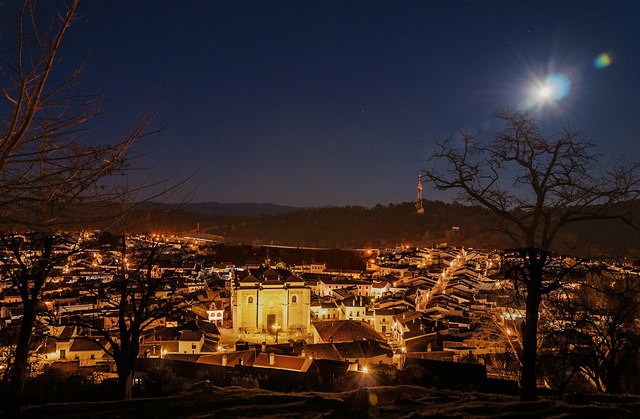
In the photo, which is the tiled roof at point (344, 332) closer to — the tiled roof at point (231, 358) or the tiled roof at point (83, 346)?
the tiled roof at point (231, 358)

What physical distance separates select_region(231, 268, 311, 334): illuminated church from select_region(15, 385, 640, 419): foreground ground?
20.8 m

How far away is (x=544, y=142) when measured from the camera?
19.5 feet

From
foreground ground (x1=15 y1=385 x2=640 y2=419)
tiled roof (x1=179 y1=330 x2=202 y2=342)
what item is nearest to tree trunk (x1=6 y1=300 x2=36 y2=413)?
foreground ground (x1=15 y1=385 x2=640 y2=419)

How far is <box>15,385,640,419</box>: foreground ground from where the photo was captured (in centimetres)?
618

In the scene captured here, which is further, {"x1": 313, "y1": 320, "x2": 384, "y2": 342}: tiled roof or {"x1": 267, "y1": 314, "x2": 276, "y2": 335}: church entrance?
{"x1": 267, "y1": 314, "x2": 276, "y2": 335}: church entrance

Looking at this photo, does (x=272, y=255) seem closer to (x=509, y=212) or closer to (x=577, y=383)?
(x=577, y=383)

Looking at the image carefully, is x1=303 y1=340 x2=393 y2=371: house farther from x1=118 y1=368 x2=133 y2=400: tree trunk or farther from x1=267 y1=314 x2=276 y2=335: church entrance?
x1=118 y1=368 x2=133 y2=400: tree trunk

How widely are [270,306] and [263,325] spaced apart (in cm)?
134

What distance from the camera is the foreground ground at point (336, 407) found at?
6.18 meters

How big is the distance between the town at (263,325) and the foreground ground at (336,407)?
3.32 ft

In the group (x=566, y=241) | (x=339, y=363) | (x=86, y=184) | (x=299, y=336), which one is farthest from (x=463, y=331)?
(x=86, y=184)

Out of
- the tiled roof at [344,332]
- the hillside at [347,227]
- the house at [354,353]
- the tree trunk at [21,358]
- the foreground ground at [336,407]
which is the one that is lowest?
the house at [354,353]

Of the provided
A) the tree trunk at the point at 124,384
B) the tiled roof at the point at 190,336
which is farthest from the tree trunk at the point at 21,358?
the tiled roof at the point at 190,336

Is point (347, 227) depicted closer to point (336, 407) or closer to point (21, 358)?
point (336, 407)
